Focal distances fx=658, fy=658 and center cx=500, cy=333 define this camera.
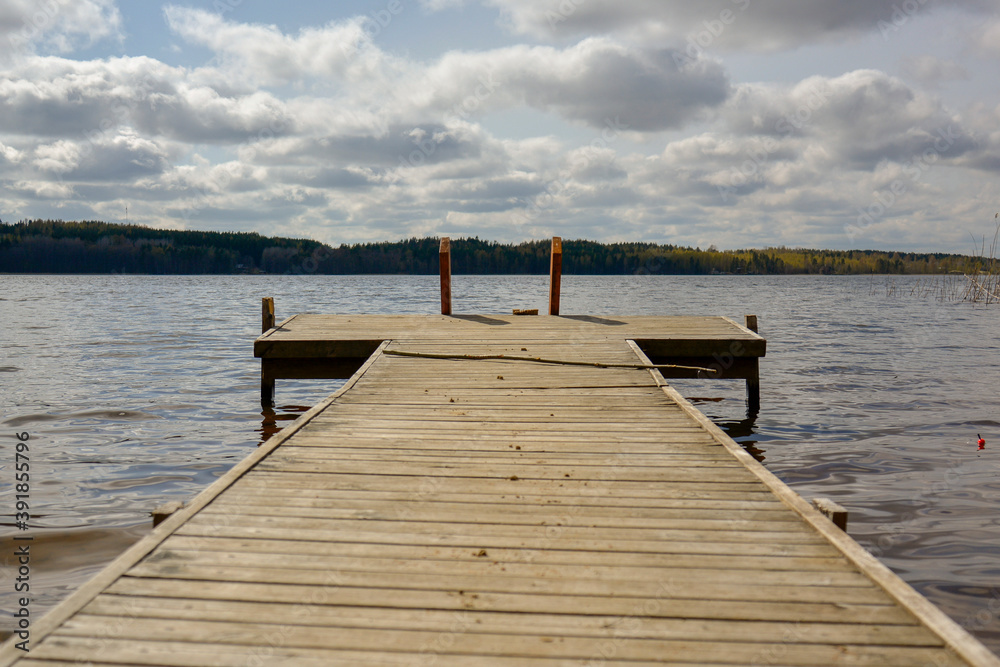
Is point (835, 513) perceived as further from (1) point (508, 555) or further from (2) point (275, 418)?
(2) point (275, 418)

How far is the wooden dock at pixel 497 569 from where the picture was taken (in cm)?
268

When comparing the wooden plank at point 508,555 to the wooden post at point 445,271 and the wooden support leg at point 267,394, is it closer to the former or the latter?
the wooden support leg at point 267,394

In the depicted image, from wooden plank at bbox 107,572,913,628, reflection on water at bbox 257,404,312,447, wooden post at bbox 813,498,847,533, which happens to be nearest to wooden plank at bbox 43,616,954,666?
wooden plank at bbox 107,572,913,628

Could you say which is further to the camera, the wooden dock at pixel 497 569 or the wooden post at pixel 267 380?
the wooden post at pixel 267 380

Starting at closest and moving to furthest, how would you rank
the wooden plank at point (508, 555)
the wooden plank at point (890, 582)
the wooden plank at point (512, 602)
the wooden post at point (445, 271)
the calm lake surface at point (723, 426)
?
1. the wooden plank at point (890, 582)
2. the wooden plank at point (512, 602)
3. the wooden plank at point (508, 555)
4. the calm lake surface at point (723, 426)
5. the wooden post at point (445, 271)

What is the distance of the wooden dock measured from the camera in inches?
105

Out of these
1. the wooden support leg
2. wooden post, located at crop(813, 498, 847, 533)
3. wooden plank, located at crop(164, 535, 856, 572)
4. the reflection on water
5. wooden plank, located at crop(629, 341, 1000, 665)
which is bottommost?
the reflection on water

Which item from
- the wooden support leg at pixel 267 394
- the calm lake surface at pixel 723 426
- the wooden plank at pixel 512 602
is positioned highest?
Result: the wooden plank at pixel 512 602

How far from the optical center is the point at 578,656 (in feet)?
8.63

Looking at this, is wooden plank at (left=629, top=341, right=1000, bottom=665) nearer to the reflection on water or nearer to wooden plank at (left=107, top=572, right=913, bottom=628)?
wooden plank at (left=107, top=572, right=913, bottom=628)

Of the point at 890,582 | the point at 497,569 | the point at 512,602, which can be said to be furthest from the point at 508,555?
the point at 890,582

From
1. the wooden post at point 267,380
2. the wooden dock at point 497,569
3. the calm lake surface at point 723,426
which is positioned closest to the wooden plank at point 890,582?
the wooden dock at point 497,569

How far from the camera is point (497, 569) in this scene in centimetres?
331

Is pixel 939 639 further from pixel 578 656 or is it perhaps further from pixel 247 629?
pixel 247 629
